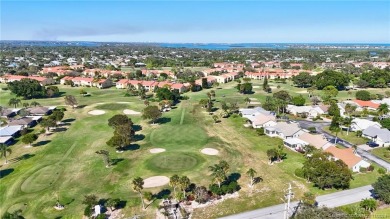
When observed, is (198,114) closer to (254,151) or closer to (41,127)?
(254,151)

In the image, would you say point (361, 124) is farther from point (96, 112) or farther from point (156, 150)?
point (96, 112)

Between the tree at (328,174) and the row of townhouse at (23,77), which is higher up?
the row of townhouse at (23,77)

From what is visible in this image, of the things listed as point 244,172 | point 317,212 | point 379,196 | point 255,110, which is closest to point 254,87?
point 255,110

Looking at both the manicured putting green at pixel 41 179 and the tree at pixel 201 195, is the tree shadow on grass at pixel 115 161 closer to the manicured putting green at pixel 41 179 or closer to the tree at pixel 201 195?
the manicured putting green at pixel 41 179

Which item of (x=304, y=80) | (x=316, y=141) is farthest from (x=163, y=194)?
(x=304, y=80)

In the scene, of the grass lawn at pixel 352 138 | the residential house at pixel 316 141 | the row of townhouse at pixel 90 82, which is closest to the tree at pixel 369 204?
the residential house at pixel 316 141

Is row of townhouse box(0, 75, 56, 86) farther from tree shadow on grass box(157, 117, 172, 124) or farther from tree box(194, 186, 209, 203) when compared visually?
tree box(194, 186, 209, 203)
